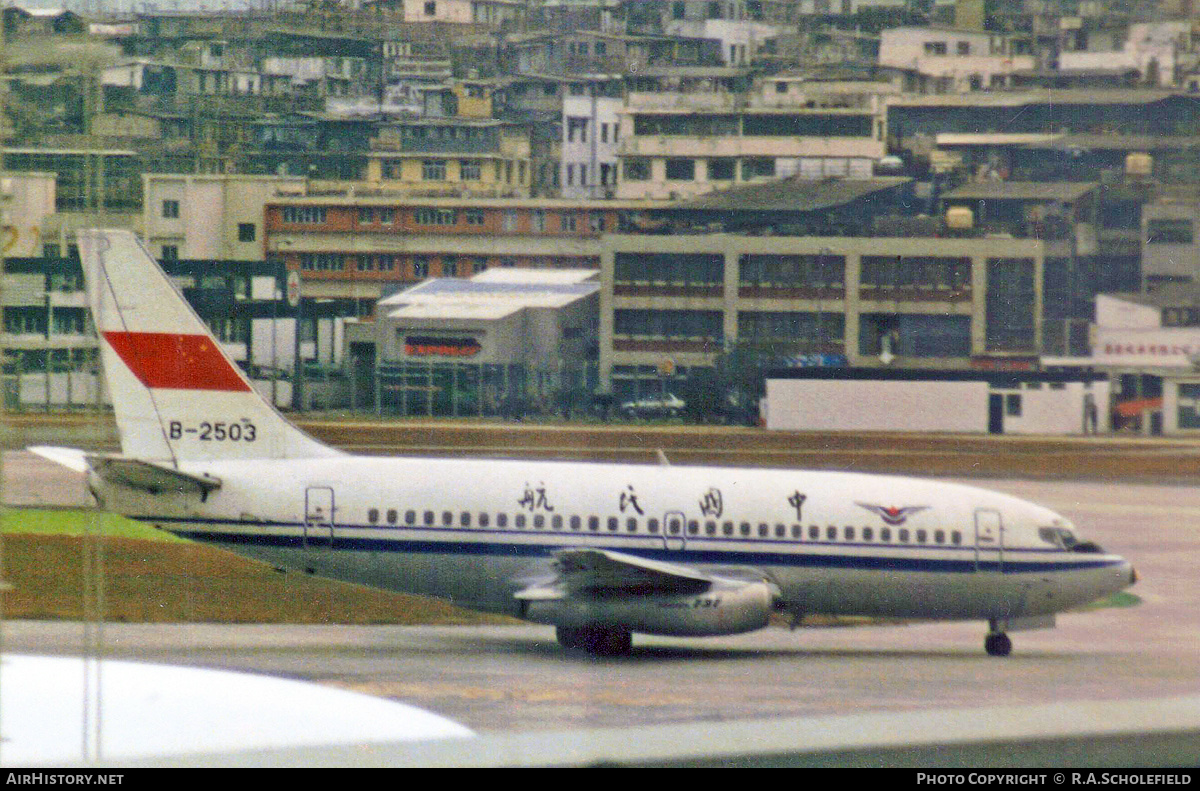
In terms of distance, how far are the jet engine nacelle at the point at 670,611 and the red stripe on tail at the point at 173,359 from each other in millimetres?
4226

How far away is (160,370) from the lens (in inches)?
558

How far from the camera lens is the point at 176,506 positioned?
12656 millimetres

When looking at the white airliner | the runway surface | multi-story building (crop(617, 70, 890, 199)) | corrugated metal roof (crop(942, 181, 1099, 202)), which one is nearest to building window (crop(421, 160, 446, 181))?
multi-story building (crop(617, 70, 890, 199))

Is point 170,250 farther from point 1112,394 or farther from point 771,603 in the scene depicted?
point 1112,394

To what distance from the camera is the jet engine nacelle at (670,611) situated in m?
12.1

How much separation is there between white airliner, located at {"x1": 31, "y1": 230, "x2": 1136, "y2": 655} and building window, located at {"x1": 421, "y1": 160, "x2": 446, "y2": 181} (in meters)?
5.89

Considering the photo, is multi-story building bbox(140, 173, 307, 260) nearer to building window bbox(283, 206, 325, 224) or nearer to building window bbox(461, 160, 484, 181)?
building window bbox(283, 206, 325, 224)

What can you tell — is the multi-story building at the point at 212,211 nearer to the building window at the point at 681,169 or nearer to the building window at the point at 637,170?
the building window at the point at 637,170

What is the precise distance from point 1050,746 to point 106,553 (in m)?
16.2

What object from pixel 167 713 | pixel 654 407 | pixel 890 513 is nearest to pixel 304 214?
pixel 654 407

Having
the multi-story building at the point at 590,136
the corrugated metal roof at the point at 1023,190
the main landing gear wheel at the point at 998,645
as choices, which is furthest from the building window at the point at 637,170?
the main landing gear wheel at the point at 998,645

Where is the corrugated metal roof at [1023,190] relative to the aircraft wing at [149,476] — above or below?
above

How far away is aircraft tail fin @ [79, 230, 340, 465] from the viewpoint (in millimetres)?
13758

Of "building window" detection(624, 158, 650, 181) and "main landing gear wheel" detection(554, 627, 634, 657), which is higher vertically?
"building window" detection(624, 158, 650, 181)
